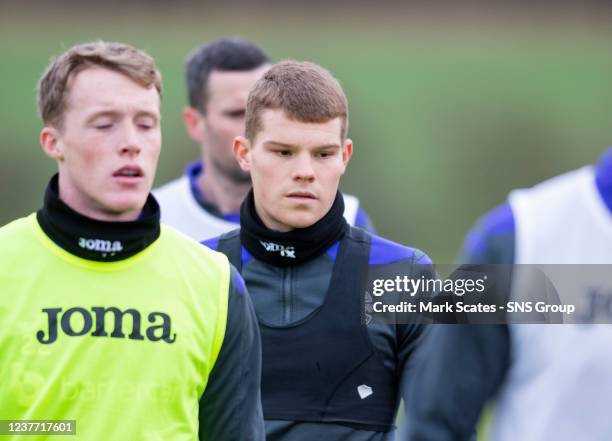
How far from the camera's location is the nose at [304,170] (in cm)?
423

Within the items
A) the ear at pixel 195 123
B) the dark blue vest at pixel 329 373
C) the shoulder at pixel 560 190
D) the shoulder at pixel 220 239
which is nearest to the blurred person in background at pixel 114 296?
the dark blue vest at pixel 329 373

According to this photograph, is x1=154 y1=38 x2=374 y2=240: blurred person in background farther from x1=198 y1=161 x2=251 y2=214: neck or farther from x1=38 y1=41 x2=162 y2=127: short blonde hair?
x1=38 y1=41 x2=162 y2=127: short blonde hair

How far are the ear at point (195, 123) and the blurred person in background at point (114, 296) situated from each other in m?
3.03

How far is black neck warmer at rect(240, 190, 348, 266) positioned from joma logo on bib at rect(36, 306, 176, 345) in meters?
0.86

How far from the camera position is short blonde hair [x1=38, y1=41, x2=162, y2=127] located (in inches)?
142

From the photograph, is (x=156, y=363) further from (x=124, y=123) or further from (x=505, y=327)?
(x=505, y=327)

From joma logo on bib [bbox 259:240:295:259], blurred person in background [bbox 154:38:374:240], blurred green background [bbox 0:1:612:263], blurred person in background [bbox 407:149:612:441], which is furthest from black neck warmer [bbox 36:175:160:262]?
blurred green background [bbox 0:1:612:263]

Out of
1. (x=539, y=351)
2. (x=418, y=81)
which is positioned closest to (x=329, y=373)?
(x=539, y=351)

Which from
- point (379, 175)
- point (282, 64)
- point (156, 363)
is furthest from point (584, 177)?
point (379, 175)

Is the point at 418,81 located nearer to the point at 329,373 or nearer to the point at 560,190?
the point at 329,373

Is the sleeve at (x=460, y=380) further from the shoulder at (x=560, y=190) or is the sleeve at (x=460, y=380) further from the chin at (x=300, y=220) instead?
the chin at (x=300, y=220)

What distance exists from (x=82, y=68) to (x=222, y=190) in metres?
2.87

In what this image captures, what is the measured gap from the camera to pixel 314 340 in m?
4.21

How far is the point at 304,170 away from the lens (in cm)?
423
